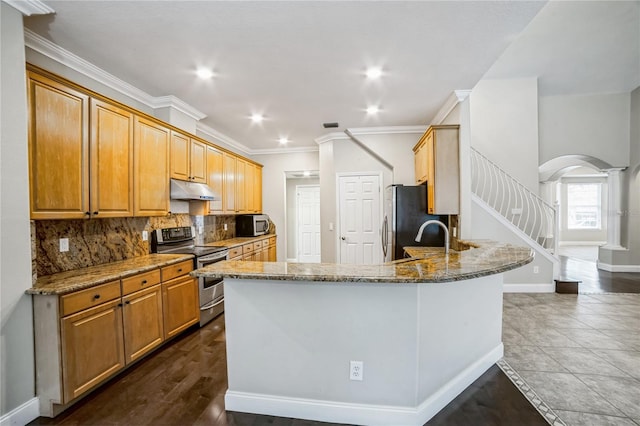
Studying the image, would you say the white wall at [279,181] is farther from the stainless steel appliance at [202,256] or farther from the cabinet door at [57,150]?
the cabinet door at [57,150]

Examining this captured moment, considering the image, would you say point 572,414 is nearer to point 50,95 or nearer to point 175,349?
point 175,349

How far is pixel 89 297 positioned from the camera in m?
2.06

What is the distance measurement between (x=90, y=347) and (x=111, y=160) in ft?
5.13

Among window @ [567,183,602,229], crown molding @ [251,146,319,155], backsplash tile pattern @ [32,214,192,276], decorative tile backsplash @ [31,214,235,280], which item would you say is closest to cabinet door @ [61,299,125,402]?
decorative tile backsplash @ [31,214,235,280]

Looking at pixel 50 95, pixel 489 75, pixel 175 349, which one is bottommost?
pixel 175 349

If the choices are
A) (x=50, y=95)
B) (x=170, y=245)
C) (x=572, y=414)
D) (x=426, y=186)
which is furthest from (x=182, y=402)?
(x=426, y=186)

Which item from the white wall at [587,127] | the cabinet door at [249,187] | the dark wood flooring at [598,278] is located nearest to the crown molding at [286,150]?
the cabinet door at [249,187]

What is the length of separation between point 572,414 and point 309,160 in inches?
211

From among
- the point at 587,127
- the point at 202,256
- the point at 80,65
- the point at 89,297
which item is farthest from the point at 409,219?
the point at 587,127

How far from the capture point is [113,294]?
2248 millimetres

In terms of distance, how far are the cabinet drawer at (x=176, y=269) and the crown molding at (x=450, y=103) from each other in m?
3.72

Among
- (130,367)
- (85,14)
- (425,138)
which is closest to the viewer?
(85,14)

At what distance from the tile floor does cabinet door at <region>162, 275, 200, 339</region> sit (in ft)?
10.3

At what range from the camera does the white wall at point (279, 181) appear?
6.20m
